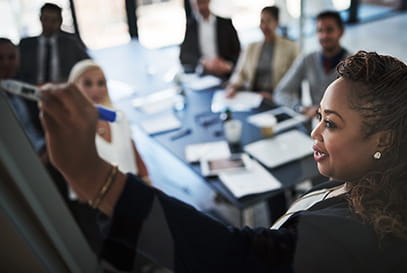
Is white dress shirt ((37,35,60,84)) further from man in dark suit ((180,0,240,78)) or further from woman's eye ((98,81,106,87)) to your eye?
man in dark suit ((180,0,240,78))

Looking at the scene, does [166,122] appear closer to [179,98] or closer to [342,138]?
[179,98]

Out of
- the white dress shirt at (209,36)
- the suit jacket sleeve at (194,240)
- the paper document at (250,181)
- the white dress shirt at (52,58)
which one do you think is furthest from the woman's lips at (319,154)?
the white dress shirt at (209,36)

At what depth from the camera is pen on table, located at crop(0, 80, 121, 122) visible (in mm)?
501

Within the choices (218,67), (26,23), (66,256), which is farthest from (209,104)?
(66,256)

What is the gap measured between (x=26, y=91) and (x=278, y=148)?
132 centimetres

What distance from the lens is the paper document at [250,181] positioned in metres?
1.48

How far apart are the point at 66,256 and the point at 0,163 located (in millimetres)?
139

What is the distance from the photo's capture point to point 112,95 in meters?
0.78

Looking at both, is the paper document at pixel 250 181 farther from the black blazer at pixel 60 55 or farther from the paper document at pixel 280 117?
the black blazer at pixel 60 55

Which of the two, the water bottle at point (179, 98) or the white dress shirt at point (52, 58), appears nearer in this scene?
the white dress shirt at point (52, 58)

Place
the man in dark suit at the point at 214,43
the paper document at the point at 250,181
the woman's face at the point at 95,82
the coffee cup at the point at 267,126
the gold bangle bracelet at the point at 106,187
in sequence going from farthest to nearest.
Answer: the man in dark suit at the point at 214,43, the coffee cup at the point at 267,126, the paper document at the point at 250,181, the woman's face at the point at 95,82, the gold bangle bracelet at the point at 106,187

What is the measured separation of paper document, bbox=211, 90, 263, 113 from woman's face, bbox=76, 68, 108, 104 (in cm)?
144

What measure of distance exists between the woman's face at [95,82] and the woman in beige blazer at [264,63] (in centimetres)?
158

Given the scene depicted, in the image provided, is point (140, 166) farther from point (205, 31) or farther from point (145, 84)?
point (205, 31)
